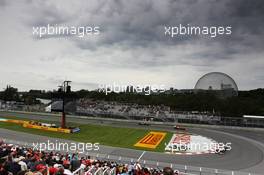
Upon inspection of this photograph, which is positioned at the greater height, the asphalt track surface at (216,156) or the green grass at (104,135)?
the green grass at (104,135)

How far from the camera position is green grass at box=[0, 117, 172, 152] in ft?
135

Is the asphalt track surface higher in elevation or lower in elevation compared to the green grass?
lower

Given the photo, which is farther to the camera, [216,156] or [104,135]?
[104,135]

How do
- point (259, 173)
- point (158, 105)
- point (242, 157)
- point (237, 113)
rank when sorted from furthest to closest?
point (158, 105)
point (237, 113)
point (242, 157)
point (259, 173)

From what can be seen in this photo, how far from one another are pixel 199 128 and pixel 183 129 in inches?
180

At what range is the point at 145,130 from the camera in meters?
52.7

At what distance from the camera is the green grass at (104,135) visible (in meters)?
41.3

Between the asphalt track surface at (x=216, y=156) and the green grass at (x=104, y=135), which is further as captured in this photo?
the green grass at (x=104, y=135)

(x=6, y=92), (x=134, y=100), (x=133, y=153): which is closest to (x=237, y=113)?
(x=134, y=100)

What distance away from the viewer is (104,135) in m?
46.8

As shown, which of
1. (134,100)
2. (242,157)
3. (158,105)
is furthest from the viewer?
(134,100)

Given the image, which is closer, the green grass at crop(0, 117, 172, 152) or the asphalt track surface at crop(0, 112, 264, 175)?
the asphalt track surface at crop(0, 112, 264, 175)

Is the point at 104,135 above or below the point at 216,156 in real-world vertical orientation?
above

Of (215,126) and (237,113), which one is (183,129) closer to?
(215,126)
